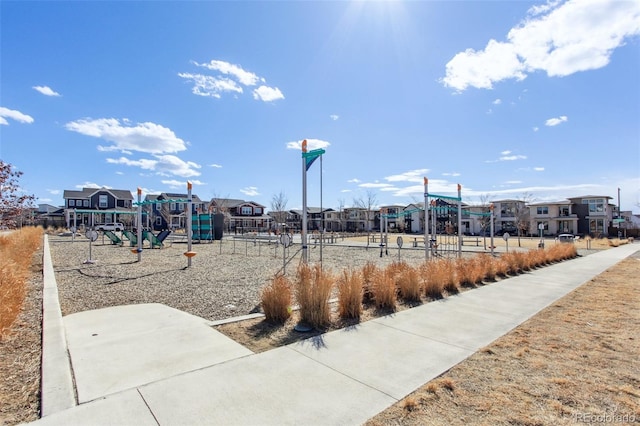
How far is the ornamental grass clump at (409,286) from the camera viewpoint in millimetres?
7199

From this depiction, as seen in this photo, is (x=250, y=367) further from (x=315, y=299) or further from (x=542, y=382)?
(x=542, y=382)

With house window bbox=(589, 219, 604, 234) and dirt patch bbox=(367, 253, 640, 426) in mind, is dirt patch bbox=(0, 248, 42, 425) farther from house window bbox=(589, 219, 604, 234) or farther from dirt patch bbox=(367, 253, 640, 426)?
house window bbox=(589, 219, 604, 234)

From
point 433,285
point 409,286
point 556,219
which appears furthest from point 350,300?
point 556,219

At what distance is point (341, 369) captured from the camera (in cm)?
376

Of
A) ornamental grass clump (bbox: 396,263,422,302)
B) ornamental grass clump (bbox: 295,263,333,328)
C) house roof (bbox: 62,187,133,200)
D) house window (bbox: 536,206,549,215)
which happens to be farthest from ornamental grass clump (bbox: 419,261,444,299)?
house roof (bbox: 62,187,133,200)

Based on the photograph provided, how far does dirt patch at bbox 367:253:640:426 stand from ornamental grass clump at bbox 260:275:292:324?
275 cm

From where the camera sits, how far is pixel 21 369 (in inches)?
148

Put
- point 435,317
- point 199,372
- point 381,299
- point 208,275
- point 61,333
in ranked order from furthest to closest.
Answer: point 208,275
point 381,299
point 435,317
point 61,333
point 199,372

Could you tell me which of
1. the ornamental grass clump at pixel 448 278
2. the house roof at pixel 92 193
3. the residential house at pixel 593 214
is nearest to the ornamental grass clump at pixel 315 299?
the ornamental grass clump at pixel 448 278

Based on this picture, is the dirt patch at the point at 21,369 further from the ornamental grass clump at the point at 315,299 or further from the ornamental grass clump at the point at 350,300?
the ornamental grass clump at the point at 350,300

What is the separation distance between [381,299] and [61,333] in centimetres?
513

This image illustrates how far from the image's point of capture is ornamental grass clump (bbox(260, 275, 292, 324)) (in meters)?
5.59

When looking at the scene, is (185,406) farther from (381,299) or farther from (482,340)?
(381,299)

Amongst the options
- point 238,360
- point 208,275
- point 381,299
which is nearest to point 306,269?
point 381,299
